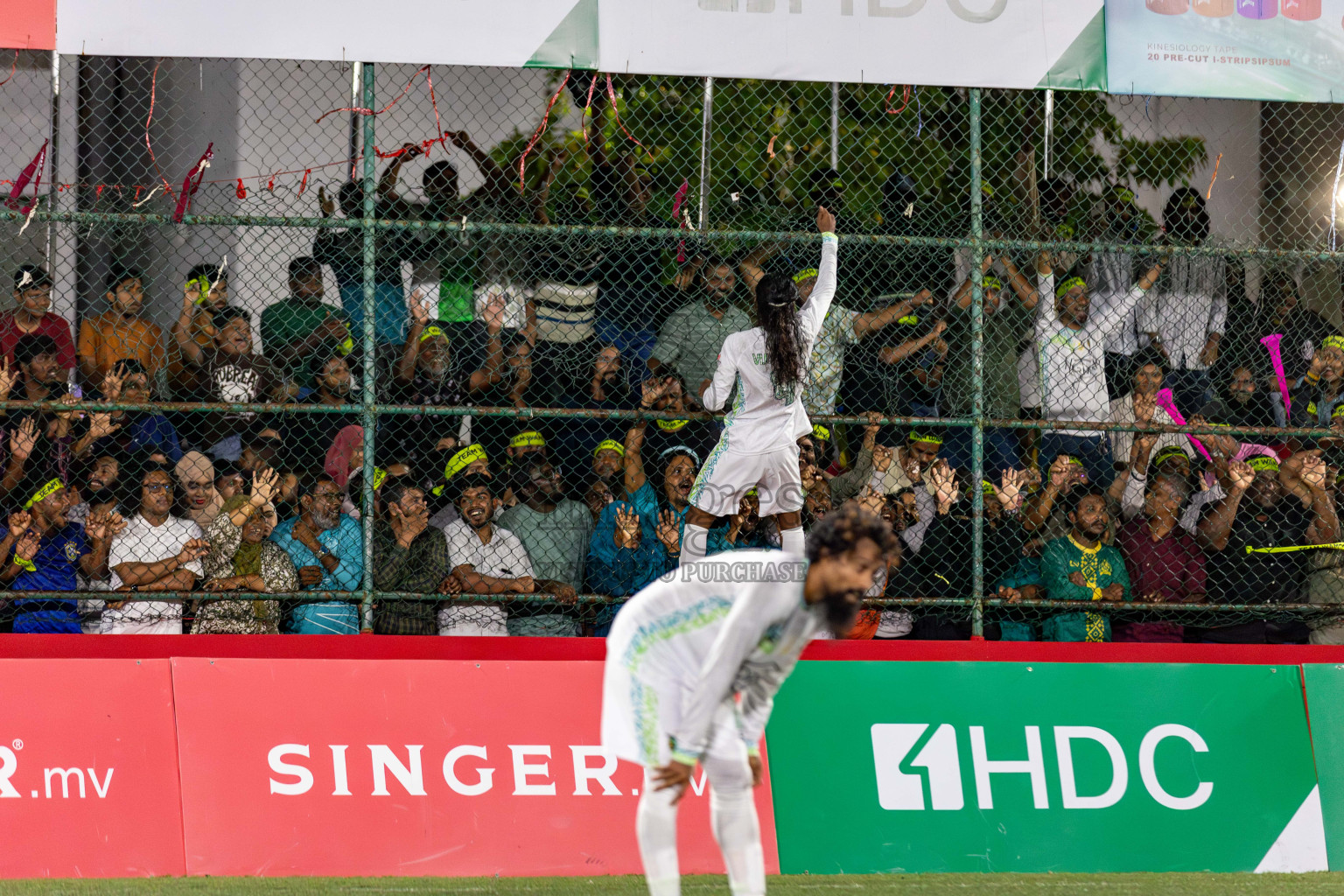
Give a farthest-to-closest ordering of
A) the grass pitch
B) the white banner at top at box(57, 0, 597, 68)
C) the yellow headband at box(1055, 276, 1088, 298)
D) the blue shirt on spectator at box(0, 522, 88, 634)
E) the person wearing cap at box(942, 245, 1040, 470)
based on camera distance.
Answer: the yellow headband at box(1055, 276, 1088, 298) → the person wearing cap at box(942, 245, 1040, 470) → the blue shirt on spectator at box(0, 522, 88, 634) → the white banner at top at box(57, 0, 597, 68) → the grass pitch

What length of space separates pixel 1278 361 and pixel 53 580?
22.5 ft

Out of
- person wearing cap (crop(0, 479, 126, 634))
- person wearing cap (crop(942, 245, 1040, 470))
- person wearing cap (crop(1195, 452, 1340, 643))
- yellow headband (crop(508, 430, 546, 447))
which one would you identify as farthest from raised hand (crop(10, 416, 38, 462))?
person wearing cap (crop(1195, 452, 1340, 643))

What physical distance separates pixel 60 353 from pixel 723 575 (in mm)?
4427

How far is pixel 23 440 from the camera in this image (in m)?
6.27

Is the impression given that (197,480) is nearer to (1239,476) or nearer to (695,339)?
(695,339)

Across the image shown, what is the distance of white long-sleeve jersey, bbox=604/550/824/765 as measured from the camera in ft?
12.6

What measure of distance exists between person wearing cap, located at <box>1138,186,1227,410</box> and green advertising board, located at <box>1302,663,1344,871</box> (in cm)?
185

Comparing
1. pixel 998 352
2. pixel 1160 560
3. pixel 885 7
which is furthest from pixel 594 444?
pixel 1160 560

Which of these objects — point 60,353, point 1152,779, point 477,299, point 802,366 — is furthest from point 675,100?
point 1152,779

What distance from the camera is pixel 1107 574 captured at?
22.2ft

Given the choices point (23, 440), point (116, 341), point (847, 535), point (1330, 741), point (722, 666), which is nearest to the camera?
point (847, 535)

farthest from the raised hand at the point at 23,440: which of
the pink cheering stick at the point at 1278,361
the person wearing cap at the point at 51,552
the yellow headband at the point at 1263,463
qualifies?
the pink cheering stick at the point at 1278,361

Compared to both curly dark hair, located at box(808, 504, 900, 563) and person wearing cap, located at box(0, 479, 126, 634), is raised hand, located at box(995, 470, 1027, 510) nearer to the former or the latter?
curly dark hair, located at box(808, 504, 900, 563)

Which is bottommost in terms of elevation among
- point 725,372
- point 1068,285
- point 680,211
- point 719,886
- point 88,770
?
point 719,886
